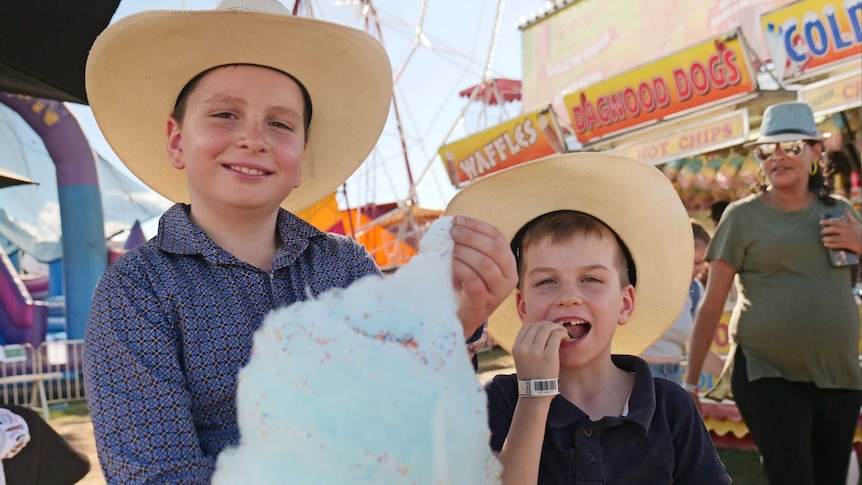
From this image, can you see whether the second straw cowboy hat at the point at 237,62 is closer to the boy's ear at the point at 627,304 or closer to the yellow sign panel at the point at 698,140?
the boy's ear at the point at 627,304

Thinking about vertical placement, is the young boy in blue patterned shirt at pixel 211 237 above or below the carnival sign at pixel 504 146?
below

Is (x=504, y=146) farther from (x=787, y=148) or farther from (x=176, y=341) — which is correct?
(x=176, y=341)

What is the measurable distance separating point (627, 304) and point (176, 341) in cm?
94

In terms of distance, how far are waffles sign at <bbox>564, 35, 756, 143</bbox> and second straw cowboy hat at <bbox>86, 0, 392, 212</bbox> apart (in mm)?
6559

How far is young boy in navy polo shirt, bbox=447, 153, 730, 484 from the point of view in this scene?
126 cm

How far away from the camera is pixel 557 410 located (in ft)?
4.35

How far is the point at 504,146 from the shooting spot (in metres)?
11.1

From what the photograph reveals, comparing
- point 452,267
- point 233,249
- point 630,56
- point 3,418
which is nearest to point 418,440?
point 452,267

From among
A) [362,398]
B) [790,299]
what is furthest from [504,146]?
[362,398]

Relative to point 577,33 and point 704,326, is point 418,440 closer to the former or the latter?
point 704,326

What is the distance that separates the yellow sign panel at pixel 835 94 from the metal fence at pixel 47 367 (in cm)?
864

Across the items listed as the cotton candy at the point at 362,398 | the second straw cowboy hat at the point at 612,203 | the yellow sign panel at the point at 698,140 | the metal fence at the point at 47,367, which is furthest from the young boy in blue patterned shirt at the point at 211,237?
the metal fence at the point at 47,367

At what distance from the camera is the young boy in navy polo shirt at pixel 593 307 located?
1261mm

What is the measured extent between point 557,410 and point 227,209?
0.72 m
